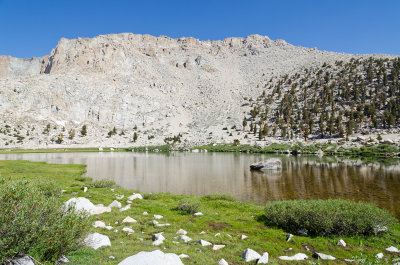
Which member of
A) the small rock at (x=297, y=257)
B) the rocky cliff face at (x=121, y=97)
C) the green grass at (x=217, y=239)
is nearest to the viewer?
the green grass at (x=217, y=239)

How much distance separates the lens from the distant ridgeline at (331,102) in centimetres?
9738

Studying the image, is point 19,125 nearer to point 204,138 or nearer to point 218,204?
point 204,138

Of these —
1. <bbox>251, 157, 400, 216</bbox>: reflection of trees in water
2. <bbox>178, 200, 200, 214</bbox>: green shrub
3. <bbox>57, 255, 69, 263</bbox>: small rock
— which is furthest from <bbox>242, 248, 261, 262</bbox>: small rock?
<bbox>251, 157, 400, 216</bbox>: reflection of trees in water

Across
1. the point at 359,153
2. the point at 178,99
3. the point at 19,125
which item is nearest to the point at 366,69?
the point at 359,153

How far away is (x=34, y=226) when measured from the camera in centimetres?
527

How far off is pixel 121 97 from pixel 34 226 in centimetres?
15616

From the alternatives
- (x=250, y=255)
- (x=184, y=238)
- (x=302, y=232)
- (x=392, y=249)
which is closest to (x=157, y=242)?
(x=184, y=238)

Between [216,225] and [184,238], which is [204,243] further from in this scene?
[216,225]

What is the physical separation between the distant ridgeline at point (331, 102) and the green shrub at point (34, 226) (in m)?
99.8

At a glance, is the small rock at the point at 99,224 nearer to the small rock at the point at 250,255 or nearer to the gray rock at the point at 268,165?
the small rock at the point at 250,255

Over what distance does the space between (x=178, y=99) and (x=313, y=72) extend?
9041 cm

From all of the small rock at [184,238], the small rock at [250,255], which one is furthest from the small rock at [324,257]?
the small rock at [184,238]

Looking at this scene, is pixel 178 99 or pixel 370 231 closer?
pixel 370 231

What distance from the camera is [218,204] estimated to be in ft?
59.2
